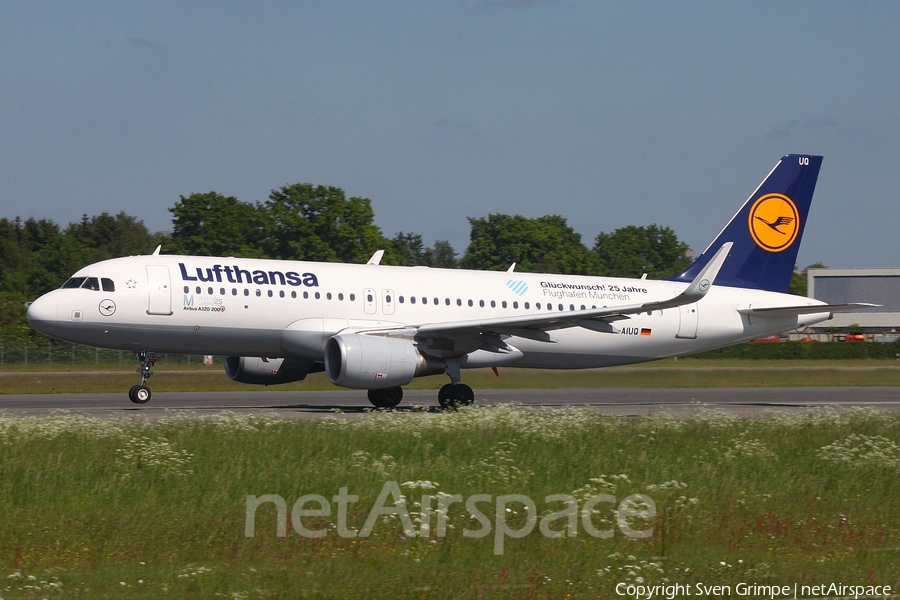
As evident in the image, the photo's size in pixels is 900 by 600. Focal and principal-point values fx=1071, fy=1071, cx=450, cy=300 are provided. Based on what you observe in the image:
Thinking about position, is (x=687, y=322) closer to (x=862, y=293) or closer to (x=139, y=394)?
(x=139, y=394)

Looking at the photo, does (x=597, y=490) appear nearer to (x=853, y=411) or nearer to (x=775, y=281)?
(x=853, y=411)

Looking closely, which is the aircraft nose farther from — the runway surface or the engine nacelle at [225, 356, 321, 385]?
the engine nacelle at [225, 356, 321, 385]

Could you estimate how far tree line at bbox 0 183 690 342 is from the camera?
3337 inches

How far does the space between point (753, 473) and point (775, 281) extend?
1696 cm

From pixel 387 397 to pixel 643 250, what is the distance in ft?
396

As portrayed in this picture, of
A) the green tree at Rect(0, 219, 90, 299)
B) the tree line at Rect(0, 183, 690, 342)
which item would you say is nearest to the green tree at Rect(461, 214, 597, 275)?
the tree line at Rect(0, 183, 690, 342)

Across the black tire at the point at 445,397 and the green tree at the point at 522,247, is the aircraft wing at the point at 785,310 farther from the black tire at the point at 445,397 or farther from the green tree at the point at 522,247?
the green tree at the point at 522,247

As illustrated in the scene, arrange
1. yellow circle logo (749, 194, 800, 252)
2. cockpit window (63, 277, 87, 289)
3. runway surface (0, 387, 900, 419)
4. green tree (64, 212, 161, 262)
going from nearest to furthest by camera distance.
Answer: cockpit window (63, 277, 87, 289), runway surface (0, 387, 900, 419), yellow circle logo (749, 194, 800, 252), green tree (64, 212, 161, 262)

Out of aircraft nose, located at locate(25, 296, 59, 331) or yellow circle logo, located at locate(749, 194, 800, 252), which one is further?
yellow circle logo, located at locate(749, 194, 800, 252)

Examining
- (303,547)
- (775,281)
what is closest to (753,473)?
(303,547)

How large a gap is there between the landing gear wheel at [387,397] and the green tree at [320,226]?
6473cm

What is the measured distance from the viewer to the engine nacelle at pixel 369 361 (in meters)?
22.4

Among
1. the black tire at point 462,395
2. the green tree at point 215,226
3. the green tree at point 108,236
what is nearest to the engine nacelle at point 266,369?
the black tire at point 462,395

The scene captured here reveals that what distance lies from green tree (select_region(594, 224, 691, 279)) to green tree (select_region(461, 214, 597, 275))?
937cm
